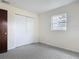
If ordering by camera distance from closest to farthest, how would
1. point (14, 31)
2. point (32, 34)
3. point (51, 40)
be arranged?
point (14, 31), point (51, 40), point (32, 34)

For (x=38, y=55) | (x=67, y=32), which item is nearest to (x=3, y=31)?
(x=38, y=55)

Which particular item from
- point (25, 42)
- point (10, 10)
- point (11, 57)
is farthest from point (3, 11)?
point (25, 42)

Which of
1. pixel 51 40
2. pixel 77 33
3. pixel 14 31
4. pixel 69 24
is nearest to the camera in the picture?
pixel 77 33

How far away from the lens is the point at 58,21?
15.7 feet

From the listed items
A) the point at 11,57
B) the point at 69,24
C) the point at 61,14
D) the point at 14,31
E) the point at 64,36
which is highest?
the point at 61,14

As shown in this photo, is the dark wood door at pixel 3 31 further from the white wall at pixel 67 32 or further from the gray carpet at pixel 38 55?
the white wall at pixel 67 32

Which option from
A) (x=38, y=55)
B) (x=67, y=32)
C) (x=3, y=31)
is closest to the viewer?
(x=38, y=55)

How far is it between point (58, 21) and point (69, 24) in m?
0.82

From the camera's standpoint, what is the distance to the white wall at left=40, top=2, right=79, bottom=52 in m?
3.84

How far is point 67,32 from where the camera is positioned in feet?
13.8

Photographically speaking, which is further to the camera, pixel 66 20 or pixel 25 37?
pixel 25 37

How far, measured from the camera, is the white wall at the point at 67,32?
12.6 feet

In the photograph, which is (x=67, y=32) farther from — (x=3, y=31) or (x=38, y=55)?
(x=3, y=31)

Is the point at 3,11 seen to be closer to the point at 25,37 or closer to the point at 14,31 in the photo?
the point at 14,31
